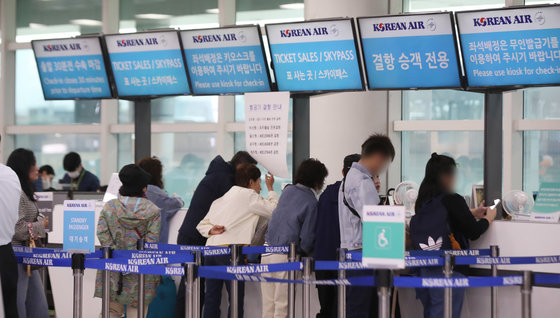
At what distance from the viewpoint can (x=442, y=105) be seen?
10062mm

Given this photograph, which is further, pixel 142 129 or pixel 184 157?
pixel 184 157

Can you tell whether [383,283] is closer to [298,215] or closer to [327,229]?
[327,229]

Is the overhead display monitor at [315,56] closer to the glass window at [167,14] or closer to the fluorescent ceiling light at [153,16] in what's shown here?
the glass window at [167,14]

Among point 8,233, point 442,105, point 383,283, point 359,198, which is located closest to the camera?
point 383,283

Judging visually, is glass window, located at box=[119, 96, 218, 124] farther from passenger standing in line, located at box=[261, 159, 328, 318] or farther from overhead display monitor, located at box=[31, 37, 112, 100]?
passenger standing in line, located at box=[261, 159, 328, 318]

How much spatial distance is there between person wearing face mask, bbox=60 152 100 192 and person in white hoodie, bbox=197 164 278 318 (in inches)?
165

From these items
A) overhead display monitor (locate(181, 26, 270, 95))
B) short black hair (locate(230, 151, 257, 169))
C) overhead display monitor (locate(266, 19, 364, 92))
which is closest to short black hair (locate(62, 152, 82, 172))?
overhead display monitor (locate(181, 26, 270, 95))

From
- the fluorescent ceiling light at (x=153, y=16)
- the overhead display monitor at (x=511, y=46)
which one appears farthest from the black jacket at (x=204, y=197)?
the fluorescent ceiling light at (x=153, y=16)

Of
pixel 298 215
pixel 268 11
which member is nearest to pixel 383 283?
pixel 298 215

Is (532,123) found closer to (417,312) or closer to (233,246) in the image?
(417,312)

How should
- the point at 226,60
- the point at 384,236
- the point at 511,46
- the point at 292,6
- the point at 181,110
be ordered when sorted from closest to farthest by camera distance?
1. the point at 384,236
2. the point at 511,46
3. the point at 226,60
4. the point at 292,6
5. the point at 181,110

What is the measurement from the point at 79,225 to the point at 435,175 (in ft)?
7.04

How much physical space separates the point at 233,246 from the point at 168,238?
1.47 metres

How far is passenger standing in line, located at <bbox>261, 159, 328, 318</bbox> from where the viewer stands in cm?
541
